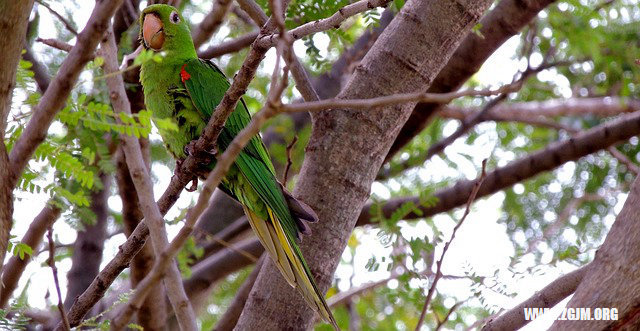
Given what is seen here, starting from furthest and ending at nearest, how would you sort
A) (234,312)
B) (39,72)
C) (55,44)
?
(234,312) < (39,72) < (55,44)

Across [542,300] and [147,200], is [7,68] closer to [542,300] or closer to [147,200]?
[147,200]

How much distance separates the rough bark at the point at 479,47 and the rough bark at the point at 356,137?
2.51 ft

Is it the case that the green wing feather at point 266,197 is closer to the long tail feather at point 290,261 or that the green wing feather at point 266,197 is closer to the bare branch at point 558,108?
the long tail feather at point 290,261

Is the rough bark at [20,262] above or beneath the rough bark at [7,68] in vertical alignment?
above

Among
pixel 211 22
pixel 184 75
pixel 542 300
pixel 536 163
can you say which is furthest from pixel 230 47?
pixel 542 300

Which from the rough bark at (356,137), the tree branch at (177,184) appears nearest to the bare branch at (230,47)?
the rough bark at (356,137)

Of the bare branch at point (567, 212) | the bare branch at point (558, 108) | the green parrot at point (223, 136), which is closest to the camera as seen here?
the green parrot at point (223, 136)

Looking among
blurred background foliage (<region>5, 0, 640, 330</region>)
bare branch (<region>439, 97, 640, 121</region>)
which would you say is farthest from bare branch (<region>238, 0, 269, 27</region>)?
bare branch (<region>439, 97, 640, 121</region>)

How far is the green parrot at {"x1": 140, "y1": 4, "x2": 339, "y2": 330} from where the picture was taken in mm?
2714

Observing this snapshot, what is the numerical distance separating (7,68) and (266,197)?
1.36 meters

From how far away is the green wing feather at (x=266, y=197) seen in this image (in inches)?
104

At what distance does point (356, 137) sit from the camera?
2.87 meters

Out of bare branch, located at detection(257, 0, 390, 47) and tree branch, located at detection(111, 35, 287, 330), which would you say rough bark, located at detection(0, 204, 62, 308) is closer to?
bare branch, located at detection(257, 0, 390, 47)

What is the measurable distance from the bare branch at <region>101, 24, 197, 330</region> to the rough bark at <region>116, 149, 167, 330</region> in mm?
508
